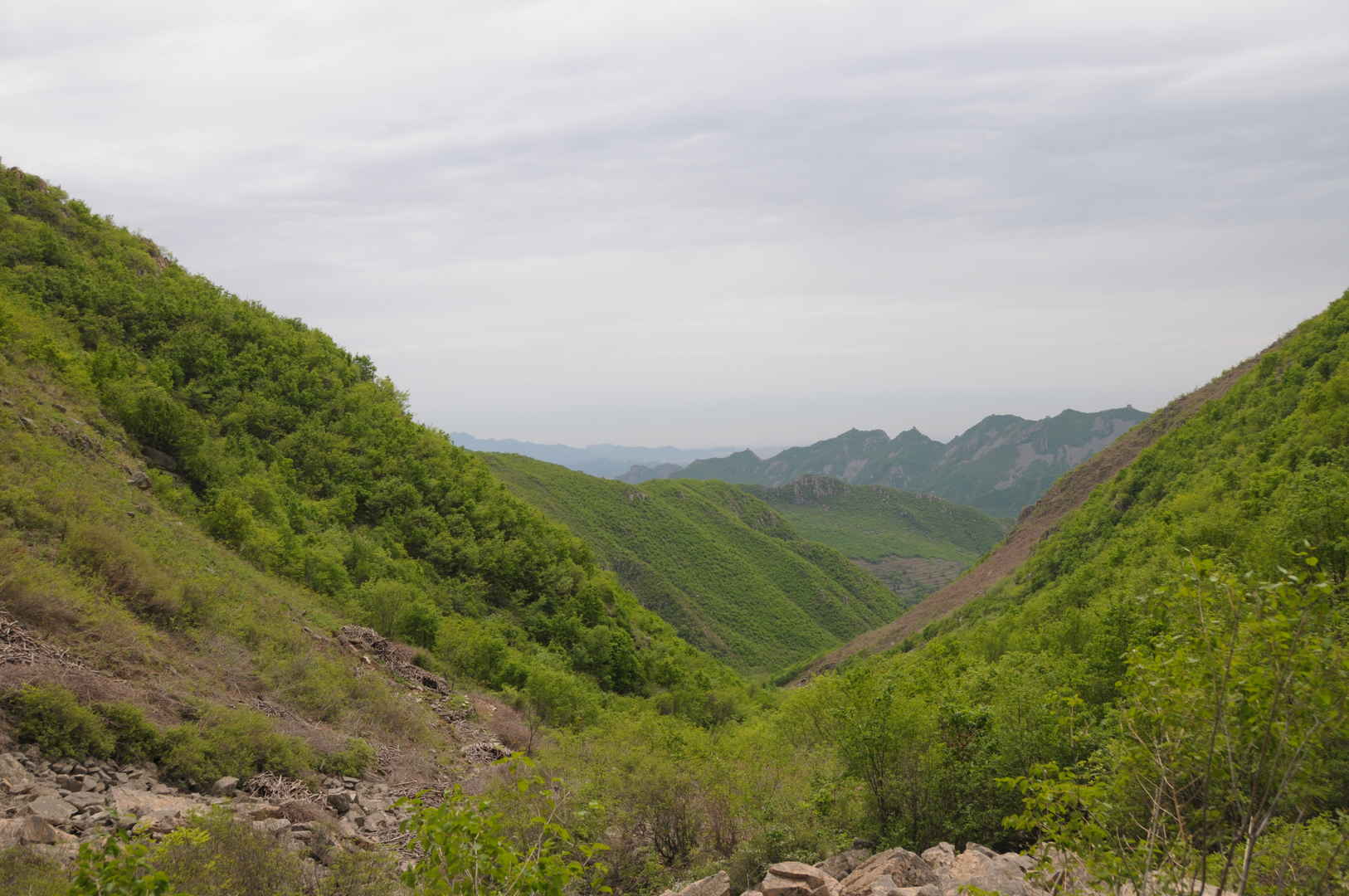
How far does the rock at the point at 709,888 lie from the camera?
959 cm

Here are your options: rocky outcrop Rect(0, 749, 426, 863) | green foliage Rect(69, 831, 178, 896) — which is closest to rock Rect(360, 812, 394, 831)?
rocky outcrop Rect(0, 749, 426, 863)

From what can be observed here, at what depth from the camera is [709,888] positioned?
971cm

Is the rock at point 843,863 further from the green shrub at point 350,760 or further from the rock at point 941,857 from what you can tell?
the green shrub at point 350,760

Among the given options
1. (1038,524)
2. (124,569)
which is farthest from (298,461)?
(1038,524)

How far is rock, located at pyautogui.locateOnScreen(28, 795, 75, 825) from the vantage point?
7.39 metres

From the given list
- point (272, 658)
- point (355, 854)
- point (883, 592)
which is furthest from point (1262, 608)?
point (883, 592)

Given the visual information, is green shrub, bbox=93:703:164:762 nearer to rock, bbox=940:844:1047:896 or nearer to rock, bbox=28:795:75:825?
rock, bbox=28:795:75:825

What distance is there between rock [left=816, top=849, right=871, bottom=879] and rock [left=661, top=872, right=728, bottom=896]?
64.4 inches

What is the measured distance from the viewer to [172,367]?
2722 centimetres

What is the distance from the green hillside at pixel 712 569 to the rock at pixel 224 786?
6292 cm

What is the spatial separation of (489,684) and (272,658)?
31.0ft

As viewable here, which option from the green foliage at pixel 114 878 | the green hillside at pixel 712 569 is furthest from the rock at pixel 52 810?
the green hillside at pixel 712 569

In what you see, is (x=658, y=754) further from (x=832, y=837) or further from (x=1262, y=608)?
(x=1262, y=608)

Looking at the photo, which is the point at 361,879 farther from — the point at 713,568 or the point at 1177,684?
the point at 713,568
